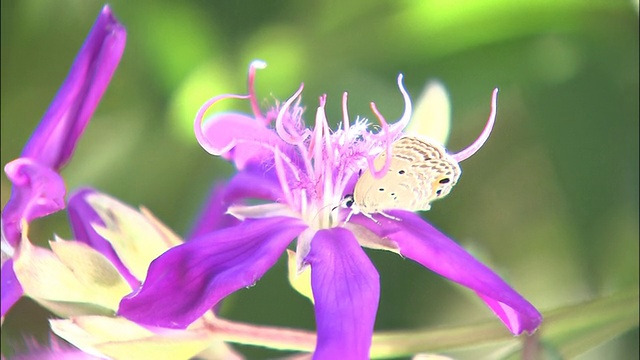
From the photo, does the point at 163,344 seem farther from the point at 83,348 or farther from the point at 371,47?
the point at 371,47

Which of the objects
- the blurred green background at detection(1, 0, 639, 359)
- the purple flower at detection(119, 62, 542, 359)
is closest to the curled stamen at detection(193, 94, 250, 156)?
the purple flower at detection(119, 62, 542, 359)

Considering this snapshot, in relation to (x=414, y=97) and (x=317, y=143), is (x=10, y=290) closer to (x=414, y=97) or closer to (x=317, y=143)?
(x=317, y=143)

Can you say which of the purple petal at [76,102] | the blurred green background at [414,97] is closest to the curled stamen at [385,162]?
the purple petal at [76,102]

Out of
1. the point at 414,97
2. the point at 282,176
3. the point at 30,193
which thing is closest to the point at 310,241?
the point at 282,176

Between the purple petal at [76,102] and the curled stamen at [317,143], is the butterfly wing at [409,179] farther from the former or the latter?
the purple petal at [76,102]

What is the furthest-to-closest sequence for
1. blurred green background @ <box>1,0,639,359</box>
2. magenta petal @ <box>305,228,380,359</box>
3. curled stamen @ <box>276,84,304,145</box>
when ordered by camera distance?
blurred green background @ <box>1,0,639,359</box> → curled stamen @ <box>276,84,304,145</box> → magenta petal @ <box>305,228,380,359</box>

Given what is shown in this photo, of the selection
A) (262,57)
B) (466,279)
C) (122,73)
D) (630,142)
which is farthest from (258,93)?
(466,279)

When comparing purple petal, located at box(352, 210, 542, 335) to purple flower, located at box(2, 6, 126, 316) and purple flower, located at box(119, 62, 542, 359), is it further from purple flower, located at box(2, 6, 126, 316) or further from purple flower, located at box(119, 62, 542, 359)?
purple flower, located at box(2, 6, 126, 316)
